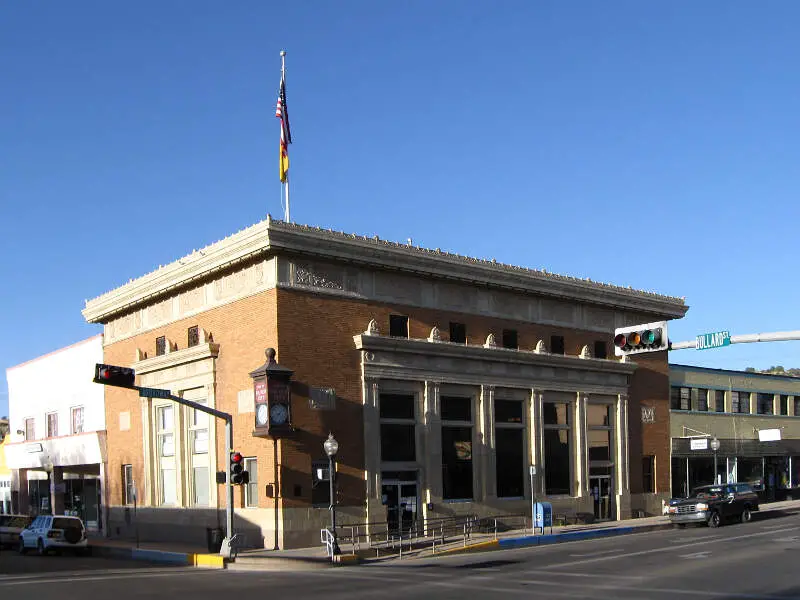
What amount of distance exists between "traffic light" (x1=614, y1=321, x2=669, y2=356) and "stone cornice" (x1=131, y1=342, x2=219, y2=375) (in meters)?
20.6

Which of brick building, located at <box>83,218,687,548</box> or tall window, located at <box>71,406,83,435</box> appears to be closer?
brick building, located at <box>83,218,687,548</box>

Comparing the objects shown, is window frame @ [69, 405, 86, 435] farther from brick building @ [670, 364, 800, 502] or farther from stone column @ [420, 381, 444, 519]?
brick building @ [670, 364, 800, 502]

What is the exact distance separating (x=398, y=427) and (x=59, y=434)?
25.8m

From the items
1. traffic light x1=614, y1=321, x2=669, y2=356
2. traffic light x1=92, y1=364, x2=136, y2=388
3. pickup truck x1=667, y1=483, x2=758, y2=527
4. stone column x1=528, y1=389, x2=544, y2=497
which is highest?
traffic light x1=614, y1=321, x2=669, y2=356

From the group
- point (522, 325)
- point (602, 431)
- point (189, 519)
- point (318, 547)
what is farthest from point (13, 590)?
point (602, 431)

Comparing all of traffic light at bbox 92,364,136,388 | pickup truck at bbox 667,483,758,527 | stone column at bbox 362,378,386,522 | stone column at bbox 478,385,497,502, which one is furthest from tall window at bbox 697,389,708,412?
traffic light at bbox 92,364,136,388

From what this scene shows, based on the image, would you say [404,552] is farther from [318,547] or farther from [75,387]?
[75,387]

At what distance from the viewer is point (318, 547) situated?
36.2 m

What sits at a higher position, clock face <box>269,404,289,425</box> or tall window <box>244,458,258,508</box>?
clock face <box>269,404,289,425</box>

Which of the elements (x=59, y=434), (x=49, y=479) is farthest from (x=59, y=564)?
(x=49, y=479)

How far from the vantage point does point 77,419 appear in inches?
2138

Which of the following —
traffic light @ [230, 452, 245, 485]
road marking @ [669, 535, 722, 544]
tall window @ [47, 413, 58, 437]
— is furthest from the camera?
tall window @ [47, 413, 58, 437]

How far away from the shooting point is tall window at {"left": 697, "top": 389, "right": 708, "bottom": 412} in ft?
182

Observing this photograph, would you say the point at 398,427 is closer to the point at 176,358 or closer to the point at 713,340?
the point at 176,358
